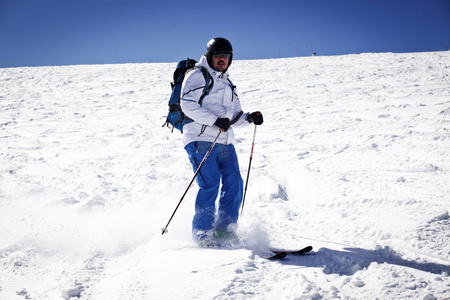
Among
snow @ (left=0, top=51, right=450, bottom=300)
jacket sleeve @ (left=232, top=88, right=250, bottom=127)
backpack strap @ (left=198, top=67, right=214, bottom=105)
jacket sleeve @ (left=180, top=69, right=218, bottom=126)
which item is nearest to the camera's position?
snow @ (left=0, top=51, right=450, bottom=300)

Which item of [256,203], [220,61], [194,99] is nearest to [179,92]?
[194,99]

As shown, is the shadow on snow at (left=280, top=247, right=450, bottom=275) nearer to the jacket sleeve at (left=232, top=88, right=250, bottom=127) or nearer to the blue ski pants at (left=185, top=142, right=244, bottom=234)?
the blue ski pants at (left=185, top=142, right=244, bottom=234)

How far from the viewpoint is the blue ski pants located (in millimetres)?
3006

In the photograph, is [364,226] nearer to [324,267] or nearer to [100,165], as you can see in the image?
[324,267]

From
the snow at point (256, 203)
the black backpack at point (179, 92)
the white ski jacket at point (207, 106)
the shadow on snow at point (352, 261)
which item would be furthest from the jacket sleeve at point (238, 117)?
the shadow on snow at point (352, 261)

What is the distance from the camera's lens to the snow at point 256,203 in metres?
2.19

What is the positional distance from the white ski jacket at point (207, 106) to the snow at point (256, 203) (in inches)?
42.8

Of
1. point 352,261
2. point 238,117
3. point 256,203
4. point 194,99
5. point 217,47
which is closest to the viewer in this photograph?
point 352,261

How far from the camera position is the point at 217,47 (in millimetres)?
3033

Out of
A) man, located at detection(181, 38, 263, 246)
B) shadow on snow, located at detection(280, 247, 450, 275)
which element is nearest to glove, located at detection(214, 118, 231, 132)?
man, located at detection(181, 38, 263, 246)

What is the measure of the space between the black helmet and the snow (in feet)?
6.25

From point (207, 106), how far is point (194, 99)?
0.22 metres

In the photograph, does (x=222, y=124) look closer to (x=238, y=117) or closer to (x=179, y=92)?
(x=238, y=117)

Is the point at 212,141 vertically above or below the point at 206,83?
below
